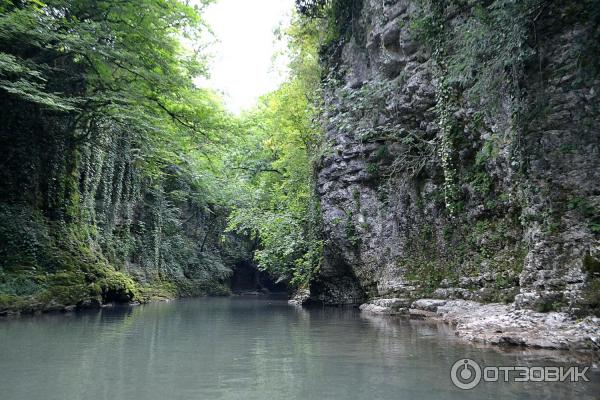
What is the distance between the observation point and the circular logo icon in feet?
14.6

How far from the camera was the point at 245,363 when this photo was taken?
557 cm

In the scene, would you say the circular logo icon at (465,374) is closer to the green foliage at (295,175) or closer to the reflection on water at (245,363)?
the reflection on water at (245,363)

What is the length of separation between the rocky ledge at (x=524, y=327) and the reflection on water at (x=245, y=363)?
0.48m

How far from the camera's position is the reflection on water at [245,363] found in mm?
4160

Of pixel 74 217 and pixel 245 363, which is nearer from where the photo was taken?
pixel 245 363

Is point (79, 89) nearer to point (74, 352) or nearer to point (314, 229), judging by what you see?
point (314, 229)

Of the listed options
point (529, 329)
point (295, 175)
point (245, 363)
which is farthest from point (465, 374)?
point (295, 175)

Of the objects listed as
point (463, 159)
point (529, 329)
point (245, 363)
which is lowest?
point (245, 363)

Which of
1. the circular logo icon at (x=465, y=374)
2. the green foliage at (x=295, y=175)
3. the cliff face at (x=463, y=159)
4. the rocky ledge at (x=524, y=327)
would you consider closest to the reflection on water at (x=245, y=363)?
the circular logo icon at (x=465, y=374)

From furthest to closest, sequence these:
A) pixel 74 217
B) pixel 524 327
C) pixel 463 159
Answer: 1. pixel 74 217
2. pixel 463 159
3. pixel 524 327

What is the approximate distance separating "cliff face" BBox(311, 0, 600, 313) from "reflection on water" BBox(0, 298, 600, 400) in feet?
6.89

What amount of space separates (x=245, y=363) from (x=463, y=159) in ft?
25.6

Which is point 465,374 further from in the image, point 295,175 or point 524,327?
point 295,175

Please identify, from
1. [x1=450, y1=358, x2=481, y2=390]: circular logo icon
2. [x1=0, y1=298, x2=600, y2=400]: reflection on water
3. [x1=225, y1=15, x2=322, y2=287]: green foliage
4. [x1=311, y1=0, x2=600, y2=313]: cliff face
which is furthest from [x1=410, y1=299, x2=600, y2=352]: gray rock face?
[x1=225, y1=15, x2=322, y2=287]: green foliage
